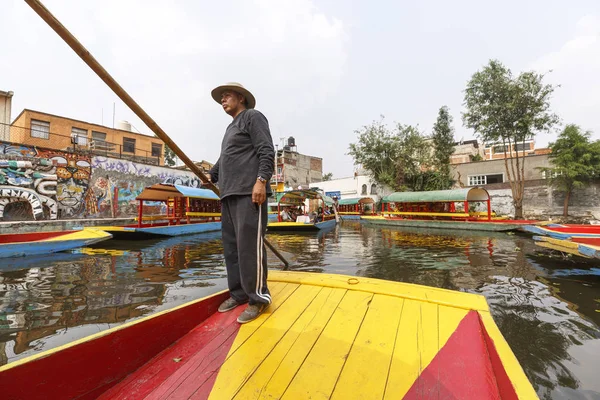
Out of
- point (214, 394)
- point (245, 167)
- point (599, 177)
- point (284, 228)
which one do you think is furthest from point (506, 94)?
point (214, 394)

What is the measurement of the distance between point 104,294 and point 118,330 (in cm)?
339

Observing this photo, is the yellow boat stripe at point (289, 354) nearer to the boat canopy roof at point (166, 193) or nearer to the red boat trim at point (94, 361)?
the red boat trim at point (94, 361)

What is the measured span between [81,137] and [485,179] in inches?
1365

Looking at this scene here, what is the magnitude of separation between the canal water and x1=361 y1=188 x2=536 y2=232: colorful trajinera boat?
21.2ft

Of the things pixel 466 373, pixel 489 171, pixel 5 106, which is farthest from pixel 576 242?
pixel 5 106

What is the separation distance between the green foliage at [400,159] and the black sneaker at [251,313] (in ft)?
92.1

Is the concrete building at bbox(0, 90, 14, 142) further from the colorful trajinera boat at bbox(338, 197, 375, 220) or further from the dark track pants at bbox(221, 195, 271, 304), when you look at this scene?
the colorful trajinera boat at bbox(338, 197, 375, 220)

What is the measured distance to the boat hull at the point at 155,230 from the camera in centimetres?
977

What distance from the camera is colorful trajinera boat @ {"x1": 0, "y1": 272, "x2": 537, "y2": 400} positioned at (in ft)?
3.85

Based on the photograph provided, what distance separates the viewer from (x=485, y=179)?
24469 millimetres

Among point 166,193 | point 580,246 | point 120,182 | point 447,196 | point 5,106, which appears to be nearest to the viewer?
point 580,246

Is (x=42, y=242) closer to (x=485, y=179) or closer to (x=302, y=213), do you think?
(x=302, y=213)

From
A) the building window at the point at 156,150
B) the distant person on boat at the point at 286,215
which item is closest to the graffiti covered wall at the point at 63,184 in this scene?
the building window at the point at 156,150

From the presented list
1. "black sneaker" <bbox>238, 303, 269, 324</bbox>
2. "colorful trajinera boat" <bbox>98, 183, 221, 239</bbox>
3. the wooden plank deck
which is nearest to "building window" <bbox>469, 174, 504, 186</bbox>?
"colorful trajinera boat" <bbox>98, 183, 221, 239</bbox>
